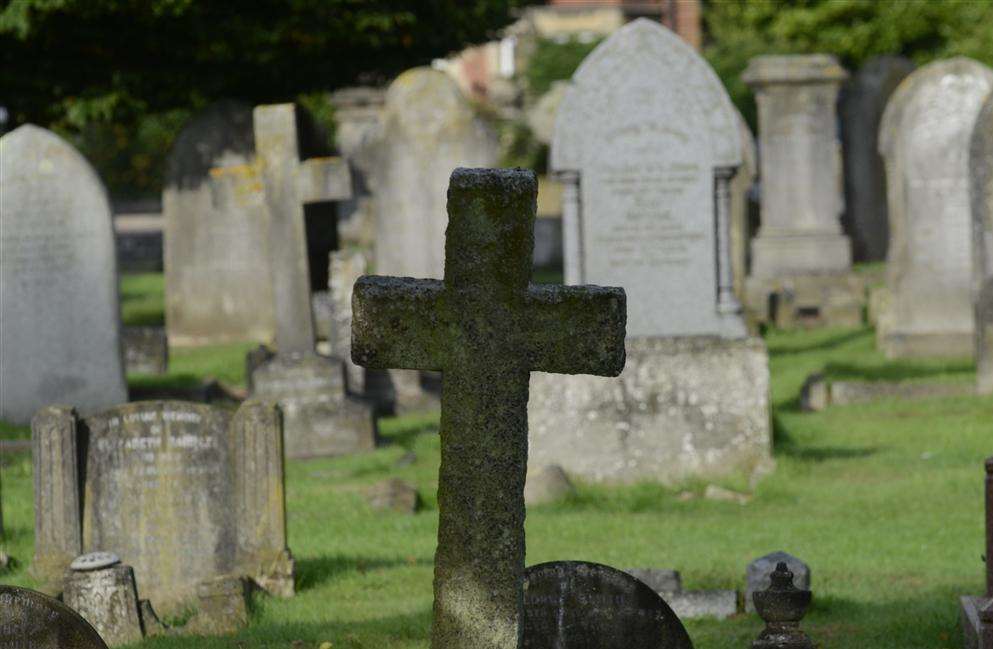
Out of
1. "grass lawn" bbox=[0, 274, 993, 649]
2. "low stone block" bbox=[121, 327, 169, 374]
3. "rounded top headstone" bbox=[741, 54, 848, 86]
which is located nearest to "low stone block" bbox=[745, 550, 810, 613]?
"grass lawn" bbox=[0, 274, 993, 649]

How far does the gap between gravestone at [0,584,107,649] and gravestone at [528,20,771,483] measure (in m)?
6.41

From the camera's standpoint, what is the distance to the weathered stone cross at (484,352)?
5801 millimetres

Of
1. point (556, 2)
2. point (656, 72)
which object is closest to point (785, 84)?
point (656, 72)

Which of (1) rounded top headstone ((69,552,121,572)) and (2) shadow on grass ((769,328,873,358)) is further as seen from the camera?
(2) shadow on grass ((769,328,873,358))

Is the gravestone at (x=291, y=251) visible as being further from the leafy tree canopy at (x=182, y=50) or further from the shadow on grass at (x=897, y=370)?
the shadow on grass at (x=897, y=370)

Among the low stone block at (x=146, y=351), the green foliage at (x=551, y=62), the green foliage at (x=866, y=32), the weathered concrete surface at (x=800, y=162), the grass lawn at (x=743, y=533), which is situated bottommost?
the grass lawn at (x=743, y=533)

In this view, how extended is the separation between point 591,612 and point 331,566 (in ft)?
11.6

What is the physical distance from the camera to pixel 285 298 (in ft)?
53.2

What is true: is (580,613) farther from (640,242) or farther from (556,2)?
(556,2)

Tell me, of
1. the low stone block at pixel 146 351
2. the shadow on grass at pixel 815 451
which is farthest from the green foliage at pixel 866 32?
the shadow on grass at pixel 815 451

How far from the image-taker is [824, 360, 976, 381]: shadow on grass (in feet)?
57.8

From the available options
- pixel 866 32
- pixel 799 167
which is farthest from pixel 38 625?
pixel 866 32

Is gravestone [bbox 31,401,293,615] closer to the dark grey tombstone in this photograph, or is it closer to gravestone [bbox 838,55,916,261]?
the dark grey tombstone

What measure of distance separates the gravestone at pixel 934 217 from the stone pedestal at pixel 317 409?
638 centimetres
